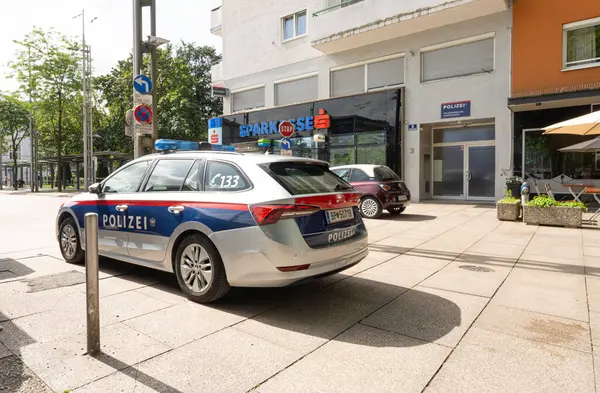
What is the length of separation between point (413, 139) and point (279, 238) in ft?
46.8

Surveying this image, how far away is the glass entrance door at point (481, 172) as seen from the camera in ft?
53.4

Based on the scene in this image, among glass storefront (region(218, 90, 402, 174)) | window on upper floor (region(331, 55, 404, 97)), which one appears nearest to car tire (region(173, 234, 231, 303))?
glass storefront (region(218, 90, 402, 174))

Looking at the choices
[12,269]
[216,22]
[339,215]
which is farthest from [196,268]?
[216,22]

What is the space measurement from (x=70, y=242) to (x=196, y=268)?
282 centimetres

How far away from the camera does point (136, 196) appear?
15.9ft

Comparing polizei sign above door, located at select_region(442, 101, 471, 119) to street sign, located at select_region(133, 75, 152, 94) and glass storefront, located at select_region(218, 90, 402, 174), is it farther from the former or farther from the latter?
street sign, located at select_region(133, 75, 152, 94)

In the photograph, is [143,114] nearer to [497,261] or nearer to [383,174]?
[383,174]

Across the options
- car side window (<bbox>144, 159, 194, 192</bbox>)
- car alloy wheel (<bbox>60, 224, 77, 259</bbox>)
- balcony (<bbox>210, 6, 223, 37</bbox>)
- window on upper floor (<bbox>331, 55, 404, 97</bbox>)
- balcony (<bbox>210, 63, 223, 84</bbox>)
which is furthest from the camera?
balcony (<bbox>210, 6, 223, 37</bbox>)

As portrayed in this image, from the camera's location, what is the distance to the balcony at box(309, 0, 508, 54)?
47.1ft

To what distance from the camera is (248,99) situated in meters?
23.2

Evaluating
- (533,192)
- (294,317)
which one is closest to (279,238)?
(294,317)

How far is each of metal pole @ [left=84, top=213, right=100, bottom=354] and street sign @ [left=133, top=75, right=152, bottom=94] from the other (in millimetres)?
6021

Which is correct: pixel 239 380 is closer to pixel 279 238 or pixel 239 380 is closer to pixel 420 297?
pixel 279 238

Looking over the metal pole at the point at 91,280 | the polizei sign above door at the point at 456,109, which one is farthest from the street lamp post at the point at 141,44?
the polizei sign above door at the point at 456,109
